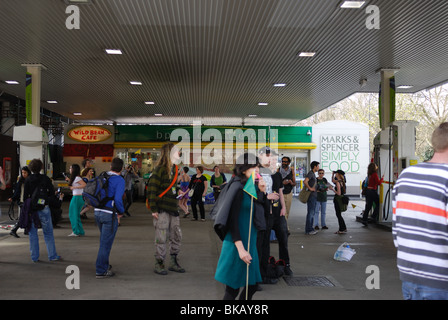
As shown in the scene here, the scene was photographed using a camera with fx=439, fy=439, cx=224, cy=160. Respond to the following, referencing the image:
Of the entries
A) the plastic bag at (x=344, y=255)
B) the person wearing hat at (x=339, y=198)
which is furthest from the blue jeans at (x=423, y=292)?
the person wearing hat at (x=339, y=198)

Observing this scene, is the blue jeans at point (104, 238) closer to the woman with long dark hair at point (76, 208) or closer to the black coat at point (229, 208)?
the black coat at point (229, 208)

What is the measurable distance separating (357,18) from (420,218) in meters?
6.85

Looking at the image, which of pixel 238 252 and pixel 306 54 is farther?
pixel 306 54

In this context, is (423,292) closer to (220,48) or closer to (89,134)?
(220,48)

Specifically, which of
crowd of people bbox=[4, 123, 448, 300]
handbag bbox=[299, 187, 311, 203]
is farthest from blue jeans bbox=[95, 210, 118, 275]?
handbag bbox=[299, 187, 311, 203]

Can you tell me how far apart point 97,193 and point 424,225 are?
475cm

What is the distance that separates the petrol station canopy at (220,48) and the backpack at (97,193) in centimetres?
348

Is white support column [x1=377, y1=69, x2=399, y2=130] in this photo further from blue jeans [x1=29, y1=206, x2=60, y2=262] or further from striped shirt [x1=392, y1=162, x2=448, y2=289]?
striped shirt [x1=392, y1=162, x2=448, y2=289]

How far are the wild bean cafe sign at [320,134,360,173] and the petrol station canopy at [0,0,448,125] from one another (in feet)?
14.3

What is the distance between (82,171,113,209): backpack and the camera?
629 cm

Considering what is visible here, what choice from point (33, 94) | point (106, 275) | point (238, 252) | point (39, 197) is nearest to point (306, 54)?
point (39, 197)

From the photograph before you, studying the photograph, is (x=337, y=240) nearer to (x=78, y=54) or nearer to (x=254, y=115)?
(x=78, y=54)

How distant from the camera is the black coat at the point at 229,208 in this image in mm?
3864

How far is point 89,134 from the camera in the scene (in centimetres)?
2002
